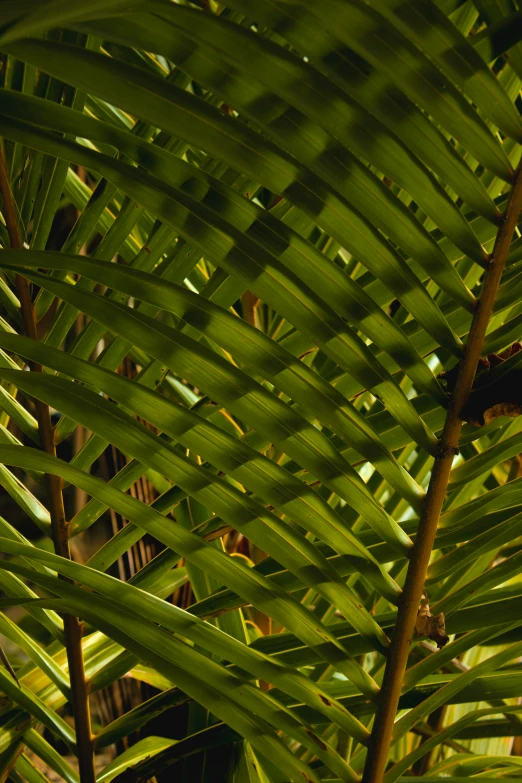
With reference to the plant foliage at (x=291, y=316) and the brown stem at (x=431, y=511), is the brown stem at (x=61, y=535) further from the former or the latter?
the brown stem at (x=431, y=511)

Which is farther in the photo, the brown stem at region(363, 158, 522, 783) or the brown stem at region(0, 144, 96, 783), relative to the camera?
the brown stem at region(0, 144, 96, 783)

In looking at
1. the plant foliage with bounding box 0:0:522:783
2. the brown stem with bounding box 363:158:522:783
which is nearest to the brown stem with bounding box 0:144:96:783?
the plant foliage with bounding box 0:0:522:783

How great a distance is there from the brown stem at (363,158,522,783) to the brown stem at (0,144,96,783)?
26 cm

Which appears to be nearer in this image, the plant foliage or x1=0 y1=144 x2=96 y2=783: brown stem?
the plant foliage

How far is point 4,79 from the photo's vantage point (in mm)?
593

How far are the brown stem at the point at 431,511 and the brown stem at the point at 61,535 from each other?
0.26m

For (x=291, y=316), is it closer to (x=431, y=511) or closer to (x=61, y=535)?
(x=431, y=511)

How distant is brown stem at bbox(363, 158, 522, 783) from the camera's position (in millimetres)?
393

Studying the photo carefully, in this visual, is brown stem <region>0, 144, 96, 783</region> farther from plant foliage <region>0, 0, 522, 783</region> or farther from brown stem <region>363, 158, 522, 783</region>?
brown stem <region>363, 158, 522, 783</region>

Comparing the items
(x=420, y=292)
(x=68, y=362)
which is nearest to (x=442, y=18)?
(x=420, y=292)

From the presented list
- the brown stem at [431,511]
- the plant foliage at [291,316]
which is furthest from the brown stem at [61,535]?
the brown stem at [431,511]

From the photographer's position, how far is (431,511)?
1.39 ft

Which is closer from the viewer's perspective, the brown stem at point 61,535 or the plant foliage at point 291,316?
the plant foliage at point 291,316

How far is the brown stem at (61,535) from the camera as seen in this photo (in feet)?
1.86
